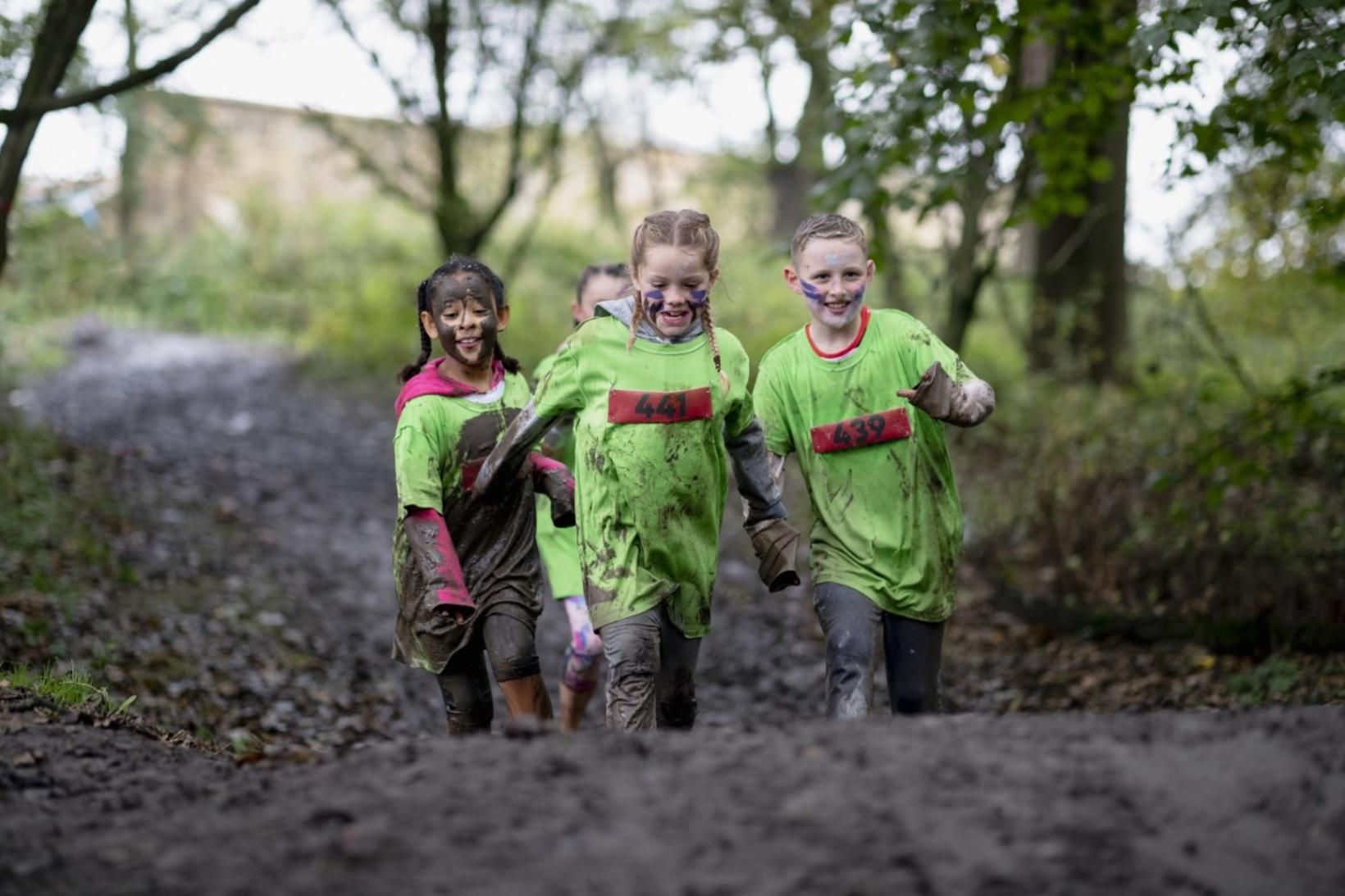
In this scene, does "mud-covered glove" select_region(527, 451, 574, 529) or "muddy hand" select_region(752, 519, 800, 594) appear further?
"mud-covered glove" select_region(527, 451, 574, 529)

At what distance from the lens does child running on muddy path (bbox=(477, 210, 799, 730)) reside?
186 inches

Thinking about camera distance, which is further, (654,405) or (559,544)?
(559,544)

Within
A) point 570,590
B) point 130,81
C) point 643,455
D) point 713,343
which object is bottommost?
point 570,590

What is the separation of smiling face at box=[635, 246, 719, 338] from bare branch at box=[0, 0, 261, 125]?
12.6ft

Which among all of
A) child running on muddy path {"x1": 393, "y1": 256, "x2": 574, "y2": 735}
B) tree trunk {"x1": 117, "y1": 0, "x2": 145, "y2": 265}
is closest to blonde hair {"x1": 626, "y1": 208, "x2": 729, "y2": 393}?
child running on muddy path {"x1": 393, "y1": 256, "x2": 574, "y2": 735}

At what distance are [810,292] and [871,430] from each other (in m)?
0.54

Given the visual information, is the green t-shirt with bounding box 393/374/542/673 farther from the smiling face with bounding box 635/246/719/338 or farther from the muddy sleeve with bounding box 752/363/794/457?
the muddy sleeve with bounding box 752/363/794/457

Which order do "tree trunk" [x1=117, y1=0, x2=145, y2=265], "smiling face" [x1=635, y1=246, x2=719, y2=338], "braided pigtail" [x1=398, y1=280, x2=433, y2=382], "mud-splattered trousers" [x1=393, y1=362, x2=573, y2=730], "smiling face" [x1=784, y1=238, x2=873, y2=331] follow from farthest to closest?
"tree trunk" [x1=117, y1=0, x2=145, y2=265], "braided pigtail" [x1=398, y1=280, x2=433, y2=382], "mud-splattered trousers" [x1=393, y1=362, x2=573, y2=730], "smiling face" [x1=784, y1=238, x2=873, y2=331], "smiling face" [x1=635, y1=246, x2=719, y2=338]

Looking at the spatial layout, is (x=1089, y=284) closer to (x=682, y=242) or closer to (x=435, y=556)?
(x=682, y=242)

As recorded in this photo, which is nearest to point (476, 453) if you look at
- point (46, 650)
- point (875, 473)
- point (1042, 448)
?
point (875, 473)

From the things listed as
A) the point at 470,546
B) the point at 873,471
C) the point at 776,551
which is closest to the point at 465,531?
the point at 470,546

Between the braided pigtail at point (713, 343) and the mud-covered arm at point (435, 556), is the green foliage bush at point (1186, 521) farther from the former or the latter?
the mud-covered arm at point (435, 556)

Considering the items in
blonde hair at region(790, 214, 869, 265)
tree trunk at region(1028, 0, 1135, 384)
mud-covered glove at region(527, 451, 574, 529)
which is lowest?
mud-covered glove at region(527, 451, 574, 529)

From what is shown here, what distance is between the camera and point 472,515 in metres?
5.20
